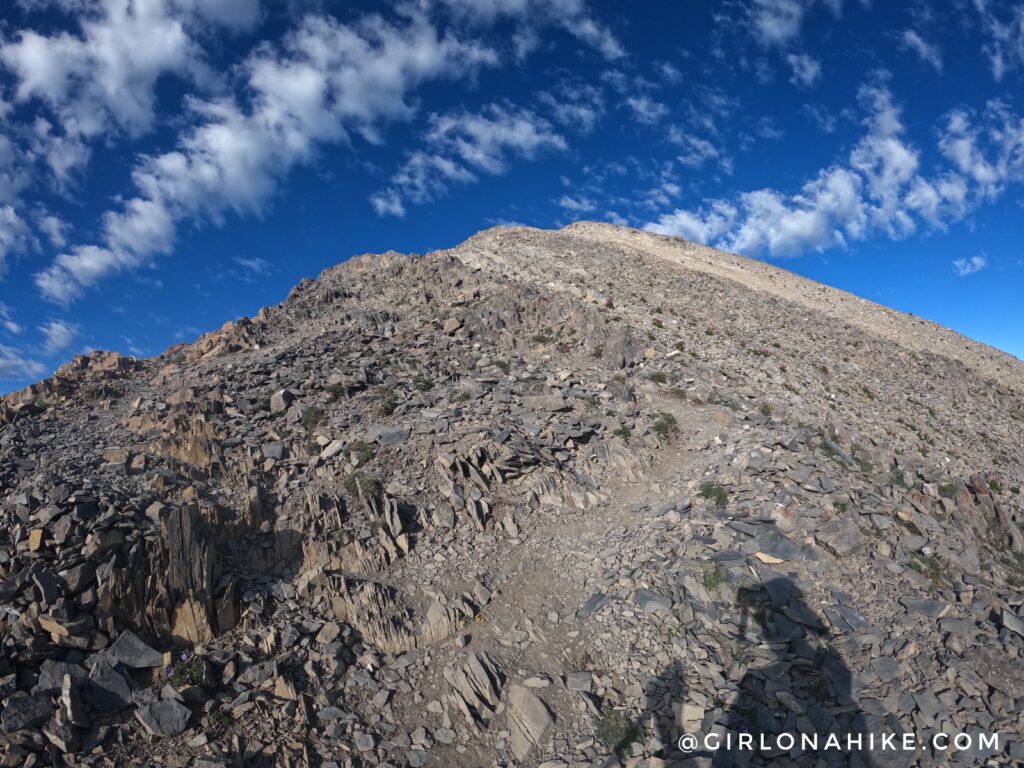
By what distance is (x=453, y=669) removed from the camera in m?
11.2

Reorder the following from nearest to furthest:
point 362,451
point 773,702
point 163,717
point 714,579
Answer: point 163,717 < point 773,702 < point 714,579 < point 362,451

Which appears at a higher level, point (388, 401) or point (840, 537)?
point (388, 401)

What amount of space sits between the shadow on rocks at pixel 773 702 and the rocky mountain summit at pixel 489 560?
0.05m

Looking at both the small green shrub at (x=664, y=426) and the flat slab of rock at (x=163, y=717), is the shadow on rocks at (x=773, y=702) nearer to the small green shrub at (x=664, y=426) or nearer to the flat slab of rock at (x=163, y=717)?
the small green shrub at (x=664, y=426)

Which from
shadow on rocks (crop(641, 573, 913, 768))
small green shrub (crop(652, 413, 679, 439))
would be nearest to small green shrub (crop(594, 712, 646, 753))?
shadow on rocks (crop(641, 573, 913, 768))

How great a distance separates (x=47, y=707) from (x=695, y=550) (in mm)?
12874

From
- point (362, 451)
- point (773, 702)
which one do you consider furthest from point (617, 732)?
point (362, 451)

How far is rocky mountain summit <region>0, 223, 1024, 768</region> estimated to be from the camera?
9664 millimetres

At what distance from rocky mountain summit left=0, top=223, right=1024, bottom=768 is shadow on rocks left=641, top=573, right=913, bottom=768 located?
5 cm

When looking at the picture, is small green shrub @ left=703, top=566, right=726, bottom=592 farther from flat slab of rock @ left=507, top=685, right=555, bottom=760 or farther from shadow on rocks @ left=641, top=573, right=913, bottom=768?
flat slab of rock @ left=507, top=685, right=555, bottom=760

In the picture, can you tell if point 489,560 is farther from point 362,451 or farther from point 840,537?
point 840,537

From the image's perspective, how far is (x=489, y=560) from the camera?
1421 centimetres

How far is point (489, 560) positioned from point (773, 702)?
6.92 metres

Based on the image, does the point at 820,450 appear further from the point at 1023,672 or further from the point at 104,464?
the point at 104,464
